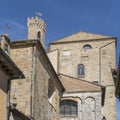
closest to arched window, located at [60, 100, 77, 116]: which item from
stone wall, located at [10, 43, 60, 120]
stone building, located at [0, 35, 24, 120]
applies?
stone wall, located at [10, 43, 60, 120]

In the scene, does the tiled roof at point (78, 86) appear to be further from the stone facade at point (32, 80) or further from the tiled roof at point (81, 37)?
the tiled roof at point (81, 37)

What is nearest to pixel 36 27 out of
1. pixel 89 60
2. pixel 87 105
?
pixel 89 60

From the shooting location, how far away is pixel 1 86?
14.1 metres

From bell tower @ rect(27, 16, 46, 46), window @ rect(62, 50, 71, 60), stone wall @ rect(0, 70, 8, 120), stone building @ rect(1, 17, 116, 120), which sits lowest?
stone wall @ rect(0, 70, 8, 120)

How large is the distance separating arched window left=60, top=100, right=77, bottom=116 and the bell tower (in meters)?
32.9

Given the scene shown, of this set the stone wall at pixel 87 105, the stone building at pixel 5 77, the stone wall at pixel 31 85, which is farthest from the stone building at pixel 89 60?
the stone building at pixel 5 77

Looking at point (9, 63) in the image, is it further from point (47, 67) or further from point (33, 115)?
point (47, 67)

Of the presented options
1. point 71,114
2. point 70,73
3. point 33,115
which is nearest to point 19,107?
point 33,115

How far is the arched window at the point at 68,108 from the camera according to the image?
33562mm

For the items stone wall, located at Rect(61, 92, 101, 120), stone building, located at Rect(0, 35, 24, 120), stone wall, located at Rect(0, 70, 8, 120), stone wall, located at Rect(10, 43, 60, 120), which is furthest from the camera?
stone wall, located at Rect(61, 92, 101, 120)

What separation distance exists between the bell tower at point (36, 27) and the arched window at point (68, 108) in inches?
1295

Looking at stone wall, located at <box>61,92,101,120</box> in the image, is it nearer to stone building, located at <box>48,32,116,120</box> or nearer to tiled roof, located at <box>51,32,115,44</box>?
stone building, located at <box>48,32,116,120</box>

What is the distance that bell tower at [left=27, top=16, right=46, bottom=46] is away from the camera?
66.6m

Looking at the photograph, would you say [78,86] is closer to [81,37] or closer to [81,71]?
[81,71]
